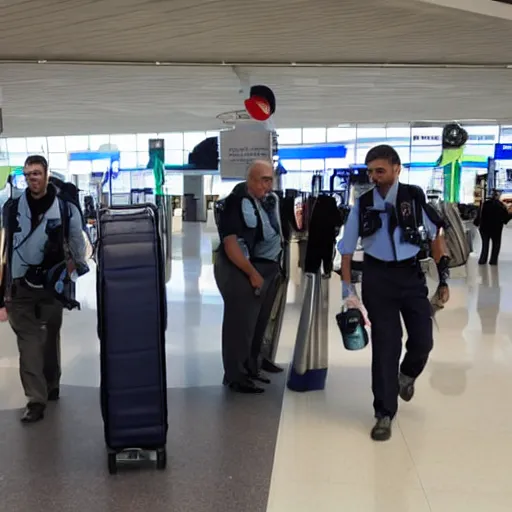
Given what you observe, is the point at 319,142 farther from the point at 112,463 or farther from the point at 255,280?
the point at 112,463

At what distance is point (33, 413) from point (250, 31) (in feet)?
11.5

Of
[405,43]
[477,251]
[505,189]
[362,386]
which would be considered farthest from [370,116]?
[362,386]

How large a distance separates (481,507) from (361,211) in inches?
61.4

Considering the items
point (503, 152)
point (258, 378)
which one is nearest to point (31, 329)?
point (258, 378)

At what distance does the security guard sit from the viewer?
3482 mm

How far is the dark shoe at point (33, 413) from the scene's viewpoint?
12.2ft

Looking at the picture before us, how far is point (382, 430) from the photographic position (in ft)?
11.5

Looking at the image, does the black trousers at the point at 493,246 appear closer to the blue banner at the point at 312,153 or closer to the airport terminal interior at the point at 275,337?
the airport terminal interior at the point at 275,337

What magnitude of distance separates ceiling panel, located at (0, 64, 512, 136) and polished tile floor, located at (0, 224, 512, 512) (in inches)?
148

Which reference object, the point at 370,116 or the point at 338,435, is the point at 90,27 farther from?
the point at 370,116

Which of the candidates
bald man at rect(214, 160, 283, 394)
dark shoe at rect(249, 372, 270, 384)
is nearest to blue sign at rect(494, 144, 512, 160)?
bald man at rect(214, 160, 283, 394)

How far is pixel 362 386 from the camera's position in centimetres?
446

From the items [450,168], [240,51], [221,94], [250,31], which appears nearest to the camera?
[250,31]

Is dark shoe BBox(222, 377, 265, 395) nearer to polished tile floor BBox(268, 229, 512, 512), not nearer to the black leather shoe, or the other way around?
the black leather shoe
